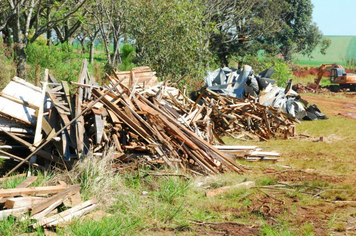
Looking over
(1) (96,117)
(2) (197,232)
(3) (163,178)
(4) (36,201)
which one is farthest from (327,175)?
(4) (36,201)

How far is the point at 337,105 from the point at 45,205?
22.6m

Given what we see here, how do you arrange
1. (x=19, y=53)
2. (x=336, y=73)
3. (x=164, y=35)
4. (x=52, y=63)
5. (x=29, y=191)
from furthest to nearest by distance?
1. (x=336, y=73)
2. (x=164, y=35)
3. (x=52, y=63)
4. (x=19, y=53)
5. (x=29, y=191)

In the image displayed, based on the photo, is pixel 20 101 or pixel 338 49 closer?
pixel 20 101

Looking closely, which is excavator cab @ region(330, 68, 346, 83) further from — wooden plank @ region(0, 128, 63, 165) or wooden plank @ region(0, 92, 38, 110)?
wooden plank @ region(0, 128, 63, 165)

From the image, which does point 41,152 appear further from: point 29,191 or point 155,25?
point 155,25

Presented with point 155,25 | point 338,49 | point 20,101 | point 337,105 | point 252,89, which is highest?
point 338,49

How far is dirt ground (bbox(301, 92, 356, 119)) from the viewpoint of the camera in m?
20.8

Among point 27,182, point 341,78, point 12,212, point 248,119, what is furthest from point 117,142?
point 341,78

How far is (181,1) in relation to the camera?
17766 millimetres

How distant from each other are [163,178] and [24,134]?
290 cm

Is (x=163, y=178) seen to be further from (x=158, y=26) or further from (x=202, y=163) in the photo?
(x=158, y=26)

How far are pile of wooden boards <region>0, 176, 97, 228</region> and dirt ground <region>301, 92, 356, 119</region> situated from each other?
17.1m

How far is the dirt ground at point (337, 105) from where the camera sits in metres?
20.8

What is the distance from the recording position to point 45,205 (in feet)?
17.2
